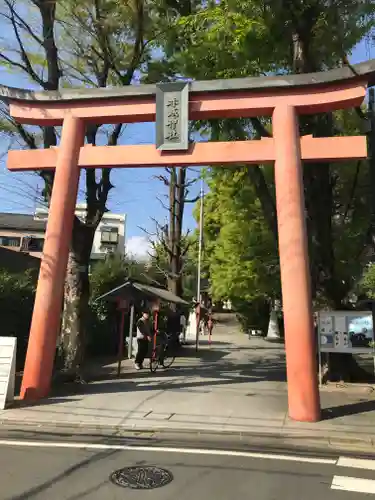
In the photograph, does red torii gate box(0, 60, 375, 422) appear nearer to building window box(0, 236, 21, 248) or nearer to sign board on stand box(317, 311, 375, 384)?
sign board on stand box(317, 311, 375, 384)

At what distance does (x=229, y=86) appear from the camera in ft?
30.4

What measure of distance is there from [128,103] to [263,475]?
7.52m

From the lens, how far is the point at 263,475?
5.15 m

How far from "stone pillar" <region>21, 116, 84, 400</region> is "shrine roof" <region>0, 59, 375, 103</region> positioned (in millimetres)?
605

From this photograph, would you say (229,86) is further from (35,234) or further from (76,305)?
(35,234)

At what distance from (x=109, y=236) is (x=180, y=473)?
47239 mm

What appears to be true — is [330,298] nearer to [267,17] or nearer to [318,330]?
[318,330]

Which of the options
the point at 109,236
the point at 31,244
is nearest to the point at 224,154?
the point at 31,244

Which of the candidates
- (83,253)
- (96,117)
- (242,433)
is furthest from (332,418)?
(96,117)

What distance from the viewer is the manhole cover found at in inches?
189

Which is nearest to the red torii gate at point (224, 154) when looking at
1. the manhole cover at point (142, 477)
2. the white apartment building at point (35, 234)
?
the manhole cover at point (142, 477)

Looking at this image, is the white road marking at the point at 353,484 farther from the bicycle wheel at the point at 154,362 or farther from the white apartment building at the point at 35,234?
the white apartment building at the point at 35,234

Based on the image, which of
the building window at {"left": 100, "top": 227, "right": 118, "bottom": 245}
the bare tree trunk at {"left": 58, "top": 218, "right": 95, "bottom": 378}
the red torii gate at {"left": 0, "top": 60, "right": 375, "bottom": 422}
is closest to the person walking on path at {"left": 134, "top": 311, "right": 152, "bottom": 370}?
the bare tree trunk at {"left": 58, "top": 218, "right": 95, "bottom": 378}

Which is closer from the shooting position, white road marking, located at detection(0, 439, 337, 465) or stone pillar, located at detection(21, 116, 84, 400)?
white road marking, located at detection(0, 439, 337, 465)
